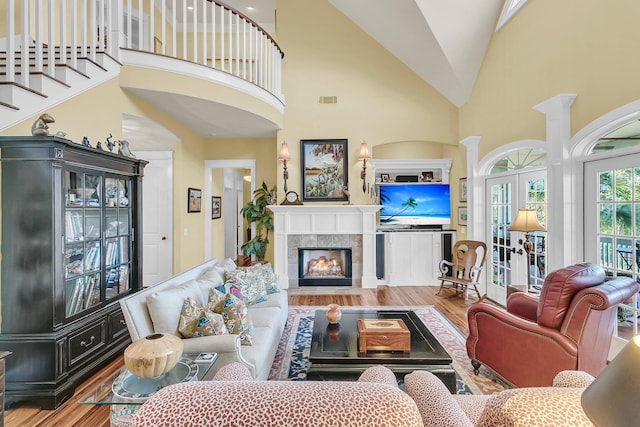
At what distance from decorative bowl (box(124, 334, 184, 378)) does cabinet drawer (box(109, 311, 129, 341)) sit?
5.55 feet

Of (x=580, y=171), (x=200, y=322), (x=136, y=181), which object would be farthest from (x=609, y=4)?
(x=136, y=181)

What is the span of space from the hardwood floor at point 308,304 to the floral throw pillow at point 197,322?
810 mm

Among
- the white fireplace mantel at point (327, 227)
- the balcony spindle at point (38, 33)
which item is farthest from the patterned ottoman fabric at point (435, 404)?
the white fireplace mantel at point (327, 227)

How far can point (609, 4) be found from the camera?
2619 mm

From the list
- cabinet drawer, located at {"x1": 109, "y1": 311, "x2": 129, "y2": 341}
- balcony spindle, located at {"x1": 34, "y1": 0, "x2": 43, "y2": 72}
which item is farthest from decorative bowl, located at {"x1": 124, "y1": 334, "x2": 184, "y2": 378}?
balcony spindle, located at {"x1": 34, "y1": 0, "x2": 43, "y2": 72}

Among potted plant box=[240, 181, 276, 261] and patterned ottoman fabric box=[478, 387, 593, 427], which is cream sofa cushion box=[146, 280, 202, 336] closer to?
patterned ottoman fabric box=[478, 387, 593, 427]

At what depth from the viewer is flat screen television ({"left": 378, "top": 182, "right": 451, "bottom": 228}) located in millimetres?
5762

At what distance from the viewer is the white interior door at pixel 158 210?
5.09 metres

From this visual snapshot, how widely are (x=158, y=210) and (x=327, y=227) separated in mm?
2806

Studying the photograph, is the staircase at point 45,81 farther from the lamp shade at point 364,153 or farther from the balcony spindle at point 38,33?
the lamp shade at point 364,153

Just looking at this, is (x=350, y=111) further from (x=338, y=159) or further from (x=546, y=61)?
(x=546, y=61)

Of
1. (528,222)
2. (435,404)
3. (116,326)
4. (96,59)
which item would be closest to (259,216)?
(116,326)

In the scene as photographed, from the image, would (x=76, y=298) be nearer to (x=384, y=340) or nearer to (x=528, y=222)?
(x=384, y=340)

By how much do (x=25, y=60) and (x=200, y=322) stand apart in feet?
7.70
